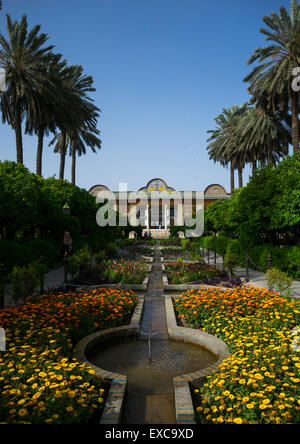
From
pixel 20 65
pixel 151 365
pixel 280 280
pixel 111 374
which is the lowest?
pixel 151 365

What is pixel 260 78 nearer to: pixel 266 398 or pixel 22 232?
pixel 22 232

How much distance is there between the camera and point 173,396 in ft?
11.3

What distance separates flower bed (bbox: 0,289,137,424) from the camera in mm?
2658

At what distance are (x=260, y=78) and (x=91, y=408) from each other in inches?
748

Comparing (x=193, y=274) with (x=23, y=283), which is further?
(x=193, y=274)

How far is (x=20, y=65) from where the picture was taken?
15.5 meters

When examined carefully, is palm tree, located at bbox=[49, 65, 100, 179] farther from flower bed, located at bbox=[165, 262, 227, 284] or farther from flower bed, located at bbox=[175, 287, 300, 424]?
flower bed, located at bbox=[175, 287, 300, 424]

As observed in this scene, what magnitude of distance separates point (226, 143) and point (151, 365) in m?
28.4

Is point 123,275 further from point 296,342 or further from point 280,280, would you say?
point 296,342

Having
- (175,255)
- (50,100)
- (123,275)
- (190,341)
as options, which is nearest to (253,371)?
(190,341)

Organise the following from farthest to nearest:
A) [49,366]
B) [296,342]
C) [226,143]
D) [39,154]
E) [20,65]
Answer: [226,143], [39,154], [20,65], [296,342], [49,366]

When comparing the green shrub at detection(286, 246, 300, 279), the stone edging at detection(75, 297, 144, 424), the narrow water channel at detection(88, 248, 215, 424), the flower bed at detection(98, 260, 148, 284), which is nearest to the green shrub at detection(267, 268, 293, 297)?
the narrow water channel at detection(88, 248, 215, 424)

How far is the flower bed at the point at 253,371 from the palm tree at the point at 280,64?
14125mm
